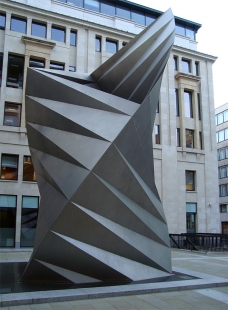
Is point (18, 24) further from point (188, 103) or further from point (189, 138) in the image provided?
point (189, 138)

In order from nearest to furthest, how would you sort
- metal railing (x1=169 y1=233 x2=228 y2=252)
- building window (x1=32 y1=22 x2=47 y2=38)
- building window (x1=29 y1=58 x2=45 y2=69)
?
metal railing (x1=169 y1=233 x2=228 y2=252) < building window (x1=29 y1=58 x2=45 y2=69) < building window (x1=32 y1=22 x2=47 y2=38)

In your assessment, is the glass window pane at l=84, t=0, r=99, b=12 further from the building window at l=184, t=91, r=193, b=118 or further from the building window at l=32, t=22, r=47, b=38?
the building window at l=184, t=91, r=193, b=118

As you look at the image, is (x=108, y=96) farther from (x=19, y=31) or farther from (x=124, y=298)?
(x=19, y=31)

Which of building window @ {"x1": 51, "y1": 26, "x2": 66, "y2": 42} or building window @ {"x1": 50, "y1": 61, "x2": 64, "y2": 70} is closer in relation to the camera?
building window @ {"x1": 50, "y1": 61, "x2": 64, "y2": 70}

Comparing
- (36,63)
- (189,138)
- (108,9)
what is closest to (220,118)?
(189,138)

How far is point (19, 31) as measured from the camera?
1191 inches

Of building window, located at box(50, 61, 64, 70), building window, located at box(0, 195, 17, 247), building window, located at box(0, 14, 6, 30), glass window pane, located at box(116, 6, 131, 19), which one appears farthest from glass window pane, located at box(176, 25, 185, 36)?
building window, located at box(0, 195, 17, 247)

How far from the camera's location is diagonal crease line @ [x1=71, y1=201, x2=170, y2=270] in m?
10.8

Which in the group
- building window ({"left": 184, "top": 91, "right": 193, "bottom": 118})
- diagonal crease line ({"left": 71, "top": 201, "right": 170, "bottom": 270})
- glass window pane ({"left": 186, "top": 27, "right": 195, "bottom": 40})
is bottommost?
diagonal crease line ({"left": 71, "top": 201, "right": 170, "bottom": 270})

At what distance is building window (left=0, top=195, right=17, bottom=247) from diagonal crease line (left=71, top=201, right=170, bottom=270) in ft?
59.3

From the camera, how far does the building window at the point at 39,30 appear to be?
3109 centimetres

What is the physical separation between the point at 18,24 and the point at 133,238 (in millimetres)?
26115

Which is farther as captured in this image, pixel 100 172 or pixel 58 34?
pixel 58 34

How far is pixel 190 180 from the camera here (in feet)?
117
